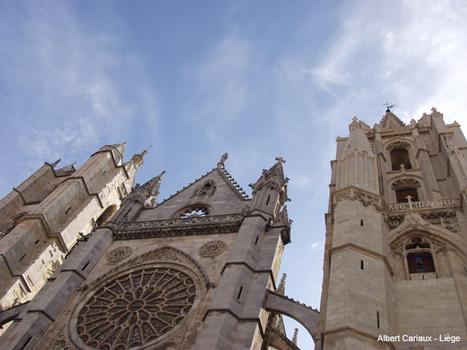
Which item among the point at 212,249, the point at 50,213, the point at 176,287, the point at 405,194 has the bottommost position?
the point at 176,287

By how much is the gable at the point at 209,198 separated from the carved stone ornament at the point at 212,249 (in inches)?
104

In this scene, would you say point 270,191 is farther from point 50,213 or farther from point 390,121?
point 390,121

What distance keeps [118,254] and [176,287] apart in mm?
3183

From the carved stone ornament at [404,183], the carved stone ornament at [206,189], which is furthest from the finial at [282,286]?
the carved stone ornament at [404,183]

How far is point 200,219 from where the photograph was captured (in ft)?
58.0

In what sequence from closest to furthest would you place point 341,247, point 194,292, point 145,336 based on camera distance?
point 341,247 → point 145,336 → point 194,292

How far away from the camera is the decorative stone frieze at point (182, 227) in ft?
55.3

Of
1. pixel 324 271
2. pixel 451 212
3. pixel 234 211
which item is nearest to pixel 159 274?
pixel 234 211

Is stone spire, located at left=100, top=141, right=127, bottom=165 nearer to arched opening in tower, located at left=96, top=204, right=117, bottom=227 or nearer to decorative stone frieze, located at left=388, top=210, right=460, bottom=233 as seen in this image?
arched opening in tower, located at left=96, top=204, right=117, bottom=227

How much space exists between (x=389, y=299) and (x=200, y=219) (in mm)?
7990

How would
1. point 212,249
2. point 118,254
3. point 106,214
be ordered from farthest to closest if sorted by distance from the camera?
point 106,214 < point 118,254 < point 212,249

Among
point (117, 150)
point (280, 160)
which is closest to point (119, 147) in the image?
point (117, 150)

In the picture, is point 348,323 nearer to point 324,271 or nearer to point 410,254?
point 324,271

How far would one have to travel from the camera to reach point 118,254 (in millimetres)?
17156
